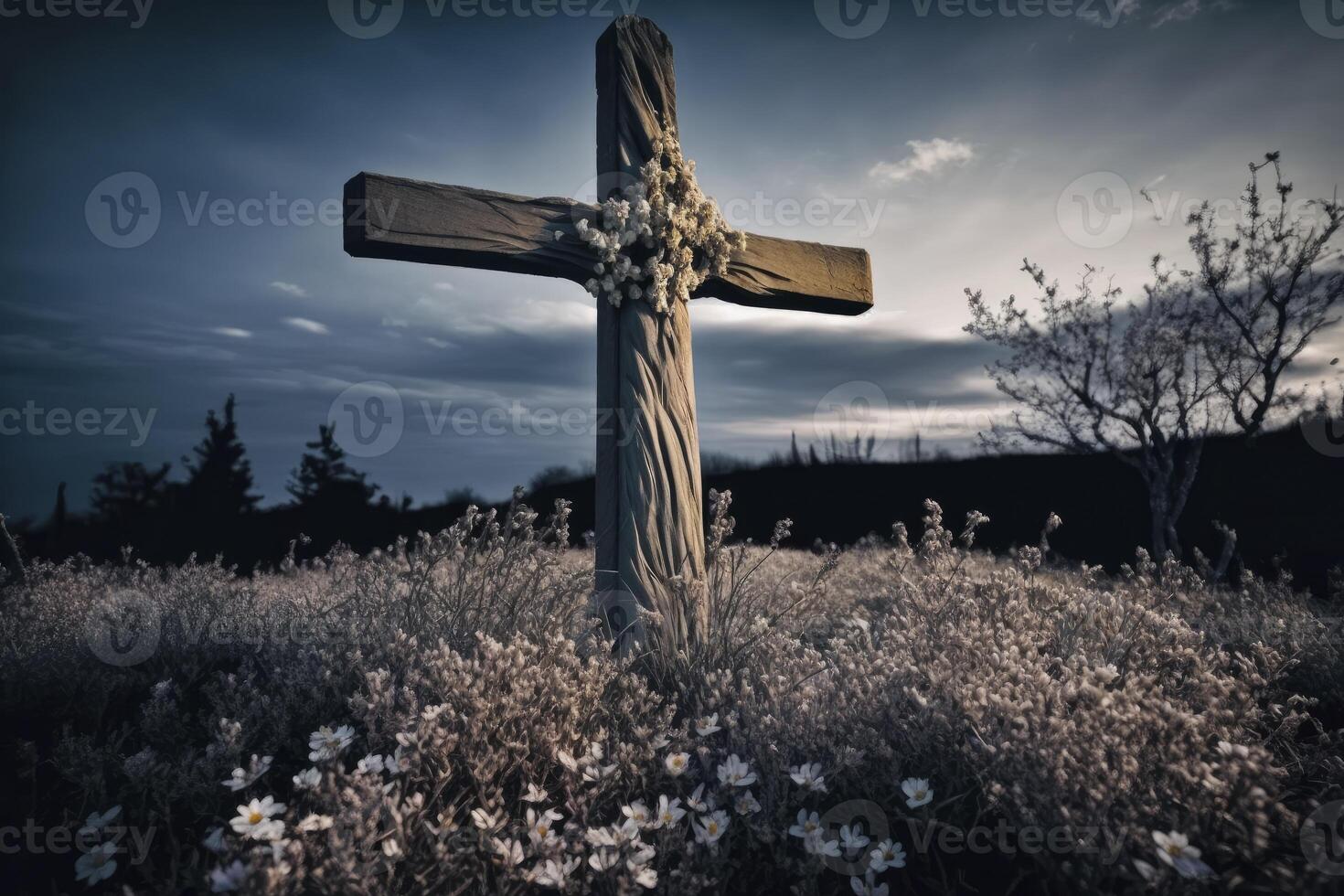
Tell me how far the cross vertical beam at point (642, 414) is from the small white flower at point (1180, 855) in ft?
6.37

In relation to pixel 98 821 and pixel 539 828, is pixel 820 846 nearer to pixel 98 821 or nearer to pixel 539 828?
pixel 539 828

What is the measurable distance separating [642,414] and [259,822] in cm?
221

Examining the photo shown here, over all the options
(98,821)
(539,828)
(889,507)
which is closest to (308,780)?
(539,828)

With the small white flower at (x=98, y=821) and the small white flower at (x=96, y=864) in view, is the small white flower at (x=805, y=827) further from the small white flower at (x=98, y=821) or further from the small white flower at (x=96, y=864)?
the small white flower at (x=98, y=821)

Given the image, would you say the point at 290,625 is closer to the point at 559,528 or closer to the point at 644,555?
the point at 559,528

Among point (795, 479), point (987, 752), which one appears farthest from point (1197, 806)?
point (795, 479)

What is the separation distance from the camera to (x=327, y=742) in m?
2.08

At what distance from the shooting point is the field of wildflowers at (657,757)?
185 centimetres

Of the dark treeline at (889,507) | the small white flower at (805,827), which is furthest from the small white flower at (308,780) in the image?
the dark treeline at (889,507)

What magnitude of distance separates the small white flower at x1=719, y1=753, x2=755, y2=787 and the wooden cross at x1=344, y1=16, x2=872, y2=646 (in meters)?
1.08

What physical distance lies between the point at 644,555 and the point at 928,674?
140 cm

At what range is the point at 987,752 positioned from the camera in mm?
2129

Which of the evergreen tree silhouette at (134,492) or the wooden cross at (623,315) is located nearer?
A: the wooden cross at (623,315)

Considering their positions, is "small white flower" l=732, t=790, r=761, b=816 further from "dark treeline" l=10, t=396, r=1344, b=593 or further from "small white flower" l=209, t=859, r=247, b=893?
"dark treeline" l=10, t=396, r=1344, b=593
